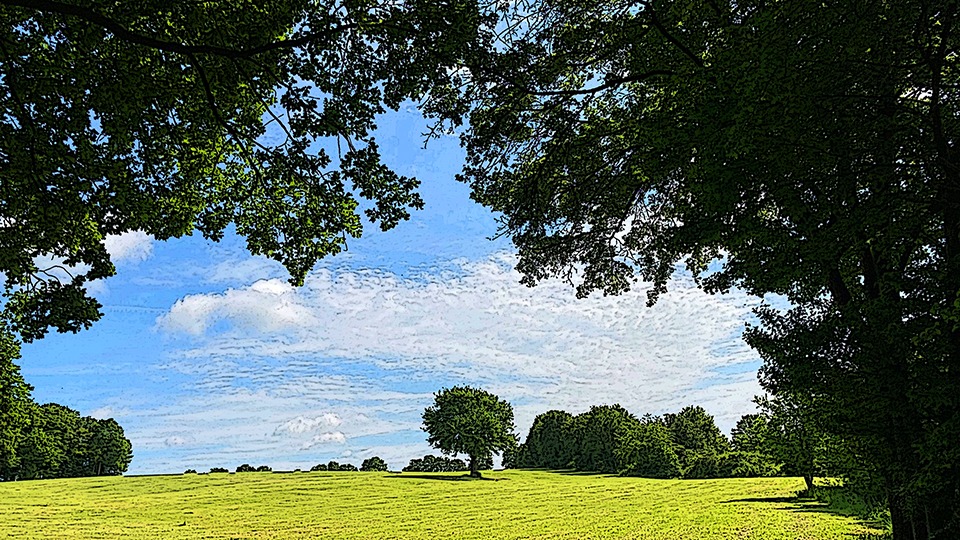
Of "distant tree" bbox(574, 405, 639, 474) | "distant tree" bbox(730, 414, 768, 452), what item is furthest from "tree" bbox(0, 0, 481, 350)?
"distant tree" bbox(574, 405, 639, 474)

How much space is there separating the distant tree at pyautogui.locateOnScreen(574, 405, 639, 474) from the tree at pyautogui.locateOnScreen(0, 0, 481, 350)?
8691 cm

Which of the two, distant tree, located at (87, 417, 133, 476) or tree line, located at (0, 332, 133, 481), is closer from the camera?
tree line, located at (0, 332, 133, 481)

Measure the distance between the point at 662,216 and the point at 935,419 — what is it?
27.6 ft

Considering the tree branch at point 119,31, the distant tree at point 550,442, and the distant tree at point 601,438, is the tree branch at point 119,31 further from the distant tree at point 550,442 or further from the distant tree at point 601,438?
the distant tree at point 550,442

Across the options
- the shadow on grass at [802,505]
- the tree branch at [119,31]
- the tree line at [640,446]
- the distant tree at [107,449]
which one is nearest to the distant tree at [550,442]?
the tree line at [640,446]

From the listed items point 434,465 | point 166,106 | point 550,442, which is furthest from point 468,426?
point 166,106

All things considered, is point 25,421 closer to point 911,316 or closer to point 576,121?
point 576,121

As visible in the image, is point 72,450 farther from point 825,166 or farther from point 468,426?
point 825,166

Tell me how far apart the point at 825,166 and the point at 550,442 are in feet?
351

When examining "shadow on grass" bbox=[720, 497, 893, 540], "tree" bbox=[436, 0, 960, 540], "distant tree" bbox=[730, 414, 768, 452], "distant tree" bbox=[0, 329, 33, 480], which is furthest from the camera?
"distant tree" bbox=[730, 414, 768, 452]

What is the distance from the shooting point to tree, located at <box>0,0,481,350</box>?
351 inches

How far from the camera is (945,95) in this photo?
9.15 metres

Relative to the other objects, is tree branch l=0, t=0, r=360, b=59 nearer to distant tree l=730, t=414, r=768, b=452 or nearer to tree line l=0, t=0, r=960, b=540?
tree line l=0, t=0, r=960, b=540

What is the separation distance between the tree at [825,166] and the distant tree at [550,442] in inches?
3794
